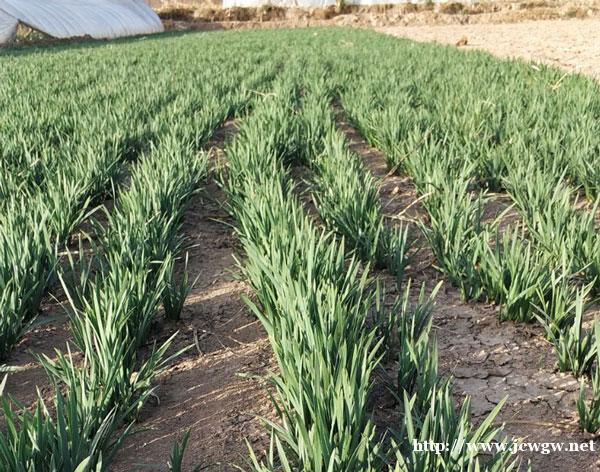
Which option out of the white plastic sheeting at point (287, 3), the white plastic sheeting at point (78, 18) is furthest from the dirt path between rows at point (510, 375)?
the white plastic sheeting at point (287, 3)

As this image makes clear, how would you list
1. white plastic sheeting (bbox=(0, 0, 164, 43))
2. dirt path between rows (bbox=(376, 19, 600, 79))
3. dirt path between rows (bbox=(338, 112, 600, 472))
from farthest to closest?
white plastic sheeting (bbox=(0, 0, 164, 43))
dirt path between rows (bbox=(376, 19, 600, 79))
dirt path between rows (bbox=(338, 112, 600, 472))

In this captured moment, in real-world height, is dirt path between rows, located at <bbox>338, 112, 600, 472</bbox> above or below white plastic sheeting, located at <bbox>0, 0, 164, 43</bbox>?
below

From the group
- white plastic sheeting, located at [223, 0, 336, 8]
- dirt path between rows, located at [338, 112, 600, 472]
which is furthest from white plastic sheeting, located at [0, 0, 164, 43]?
dirt path between rows, located at [338, 112, 600, 472]

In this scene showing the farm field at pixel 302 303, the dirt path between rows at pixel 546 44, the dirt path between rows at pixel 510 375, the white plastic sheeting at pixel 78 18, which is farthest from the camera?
the white plastic sheeting at pixel 78 18

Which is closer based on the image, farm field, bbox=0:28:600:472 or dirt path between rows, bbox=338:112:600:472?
farm field, bbox=0:28:600:472

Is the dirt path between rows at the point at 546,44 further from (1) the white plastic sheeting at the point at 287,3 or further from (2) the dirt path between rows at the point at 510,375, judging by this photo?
(1) the white plastic sheeting at the point at 287,3

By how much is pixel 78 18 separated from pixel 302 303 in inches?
621

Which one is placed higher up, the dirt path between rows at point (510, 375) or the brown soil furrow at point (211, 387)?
the brown soil furrow at point (211, 387)

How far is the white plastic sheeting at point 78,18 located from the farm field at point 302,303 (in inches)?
421

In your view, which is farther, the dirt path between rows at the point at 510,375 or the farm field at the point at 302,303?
the dirt path between rows at the point at 510,375

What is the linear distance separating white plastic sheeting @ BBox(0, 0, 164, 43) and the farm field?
1070 cm

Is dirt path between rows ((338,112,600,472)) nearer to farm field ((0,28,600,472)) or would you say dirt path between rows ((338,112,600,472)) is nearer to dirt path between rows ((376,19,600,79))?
farm field ((0,28,600,472))

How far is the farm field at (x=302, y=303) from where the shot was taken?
1.06m

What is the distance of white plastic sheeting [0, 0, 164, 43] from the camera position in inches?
494
